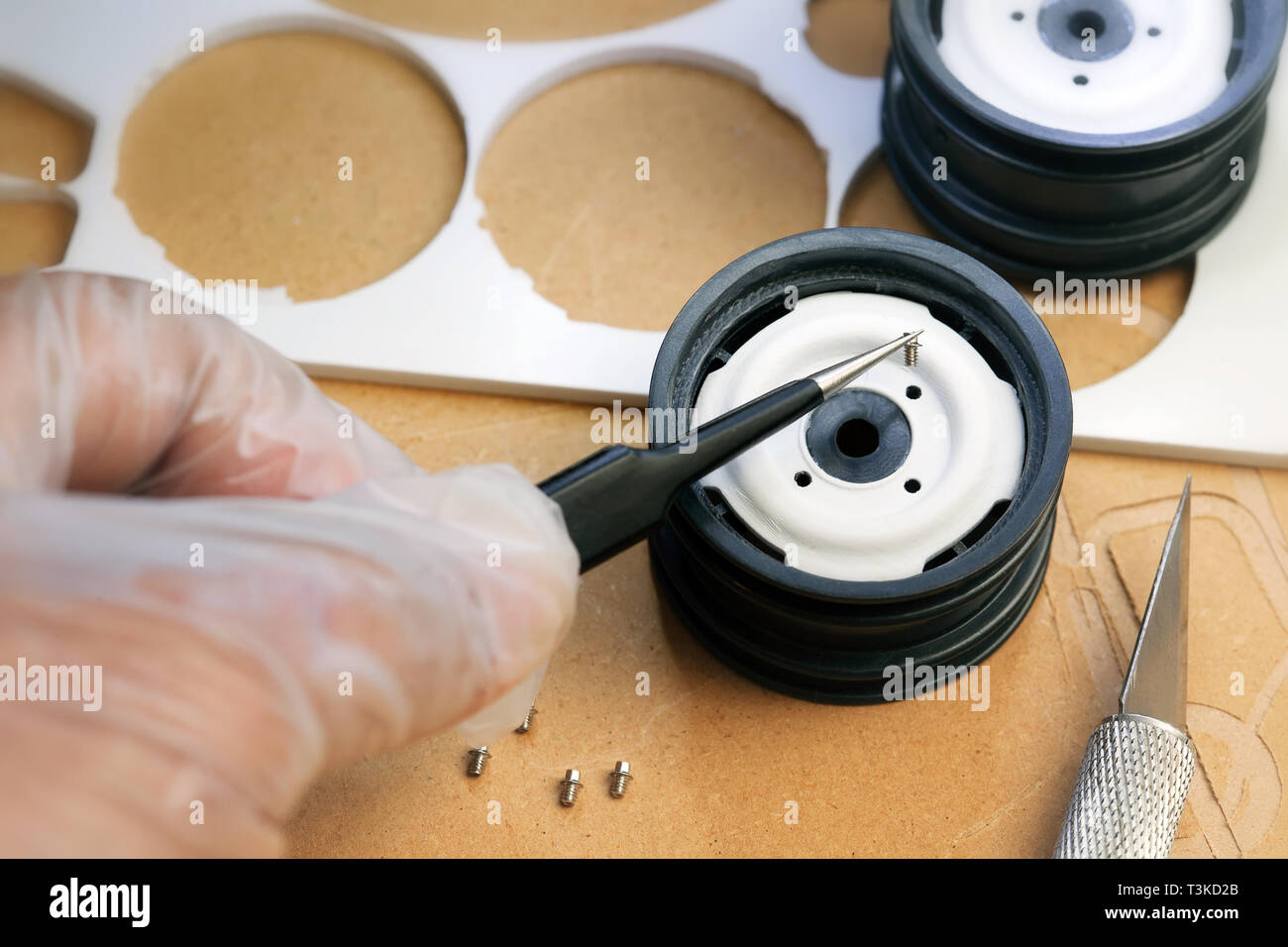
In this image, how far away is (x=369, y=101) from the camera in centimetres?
167

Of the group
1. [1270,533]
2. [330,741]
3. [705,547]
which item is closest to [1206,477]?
[1270,533]

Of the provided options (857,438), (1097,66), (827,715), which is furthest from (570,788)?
(1097,66)

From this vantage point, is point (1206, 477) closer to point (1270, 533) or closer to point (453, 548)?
point (1270, 533)

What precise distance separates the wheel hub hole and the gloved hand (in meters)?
0.33

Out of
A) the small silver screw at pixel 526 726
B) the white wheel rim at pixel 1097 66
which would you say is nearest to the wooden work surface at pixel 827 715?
the small silver screw at pixel 526 726

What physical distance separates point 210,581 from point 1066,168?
3.19 ft

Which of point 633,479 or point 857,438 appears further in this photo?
point 857,438

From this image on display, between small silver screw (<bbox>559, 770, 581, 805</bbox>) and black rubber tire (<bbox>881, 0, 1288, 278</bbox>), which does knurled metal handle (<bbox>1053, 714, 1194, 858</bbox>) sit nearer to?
small silver screw (<bbox>559, 770, 581, 805</bbox>)

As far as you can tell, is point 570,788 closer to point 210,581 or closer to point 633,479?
point 633,479

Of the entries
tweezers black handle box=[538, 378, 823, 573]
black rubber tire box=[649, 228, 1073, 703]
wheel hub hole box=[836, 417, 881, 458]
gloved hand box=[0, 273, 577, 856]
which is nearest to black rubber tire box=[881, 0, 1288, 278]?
black rubber tire box=[649, 228, 1073, 703]

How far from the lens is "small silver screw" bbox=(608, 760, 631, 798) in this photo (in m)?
1.20

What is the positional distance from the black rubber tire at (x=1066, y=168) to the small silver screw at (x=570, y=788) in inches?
29.4

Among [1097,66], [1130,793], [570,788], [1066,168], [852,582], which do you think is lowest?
[570,788]

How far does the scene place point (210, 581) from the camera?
2.58ft
